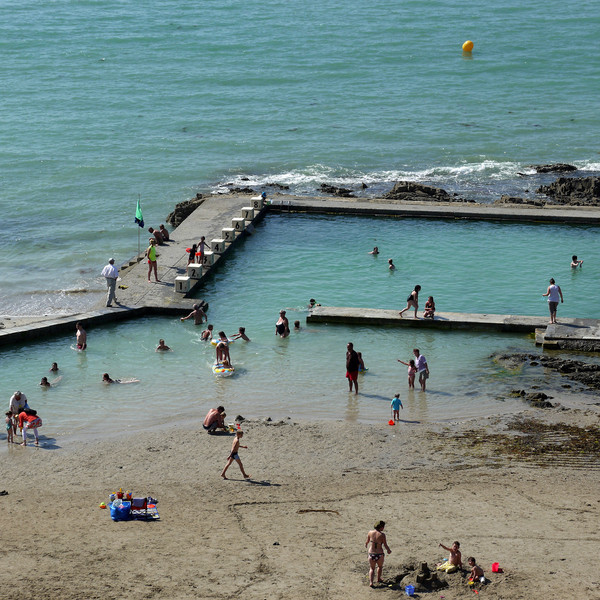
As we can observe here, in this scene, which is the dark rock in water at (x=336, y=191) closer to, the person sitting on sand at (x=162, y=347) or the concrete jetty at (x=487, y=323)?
the concrete jetty at (x=487, y=323)

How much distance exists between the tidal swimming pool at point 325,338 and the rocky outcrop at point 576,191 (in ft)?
12.3

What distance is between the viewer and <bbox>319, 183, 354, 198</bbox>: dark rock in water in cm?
3880

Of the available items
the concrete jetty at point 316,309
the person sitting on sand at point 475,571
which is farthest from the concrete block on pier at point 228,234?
the person sitting on sand at point 475,571

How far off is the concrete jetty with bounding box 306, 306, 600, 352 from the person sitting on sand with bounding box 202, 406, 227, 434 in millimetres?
6439

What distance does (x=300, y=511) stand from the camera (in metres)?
17.3

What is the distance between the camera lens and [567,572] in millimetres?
14938

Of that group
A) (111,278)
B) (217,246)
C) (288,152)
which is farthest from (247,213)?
(288,152)

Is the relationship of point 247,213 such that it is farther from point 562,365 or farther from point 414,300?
point 562,365

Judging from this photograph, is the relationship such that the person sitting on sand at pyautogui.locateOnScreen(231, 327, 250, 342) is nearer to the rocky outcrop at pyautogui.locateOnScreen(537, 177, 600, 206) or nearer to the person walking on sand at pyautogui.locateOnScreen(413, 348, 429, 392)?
the person walking on sand at pyautogui.locateOnScreen(413, 348, 429, 392)

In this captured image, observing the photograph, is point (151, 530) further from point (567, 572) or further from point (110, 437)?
point (567, 572)

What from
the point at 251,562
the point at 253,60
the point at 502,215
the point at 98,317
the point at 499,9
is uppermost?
the point at 499,9

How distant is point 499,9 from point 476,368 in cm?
6182

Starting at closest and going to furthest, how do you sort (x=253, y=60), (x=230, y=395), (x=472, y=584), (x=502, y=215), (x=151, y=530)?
(x=472, y=584) → (x=151, y=530) → (x=230, y=395) → (x=502, y=215) → (x=253, y=60)

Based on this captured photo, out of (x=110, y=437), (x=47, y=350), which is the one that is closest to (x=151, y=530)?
(x=110, y=437)
